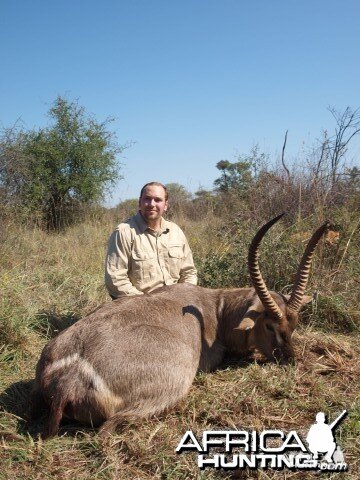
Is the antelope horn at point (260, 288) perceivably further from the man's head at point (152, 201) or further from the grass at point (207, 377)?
the man's head at point (152, 201)

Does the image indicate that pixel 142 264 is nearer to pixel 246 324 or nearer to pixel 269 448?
pixel 246 324

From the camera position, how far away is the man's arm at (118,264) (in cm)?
507

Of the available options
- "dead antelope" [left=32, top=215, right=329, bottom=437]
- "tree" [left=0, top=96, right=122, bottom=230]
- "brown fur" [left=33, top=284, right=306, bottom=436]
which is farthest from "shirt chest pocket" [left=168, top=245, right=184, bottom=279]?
"tree" [left=0, top=96, right=122, bottom=230]

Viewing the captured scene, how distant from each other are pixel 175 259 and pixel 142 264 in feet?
1.54

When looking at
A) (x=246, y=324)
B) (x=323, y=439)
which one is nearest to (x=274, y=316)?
(x=246, y=324)

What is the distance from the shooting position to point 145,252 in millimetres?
5258

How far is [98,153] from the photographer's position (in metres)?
14.3

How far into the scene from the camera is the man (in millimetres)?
5141

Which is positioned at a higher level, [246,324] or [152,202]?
[152,202]

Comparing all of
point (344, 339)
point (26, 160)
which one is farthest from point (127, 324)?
point (26, 160)

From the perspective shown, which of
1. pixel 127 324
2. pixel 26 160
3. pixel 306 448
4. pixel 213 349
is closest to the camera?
pixel 306 448

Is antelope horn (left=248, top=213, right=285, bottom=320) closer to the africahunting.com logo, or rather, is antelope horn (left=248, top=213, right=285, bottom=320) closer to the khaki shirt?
the africahunting.com logo

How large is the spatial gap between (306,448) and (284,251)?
334cm

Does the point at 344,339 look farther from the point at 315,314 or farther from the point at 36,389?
the point at 36,389
